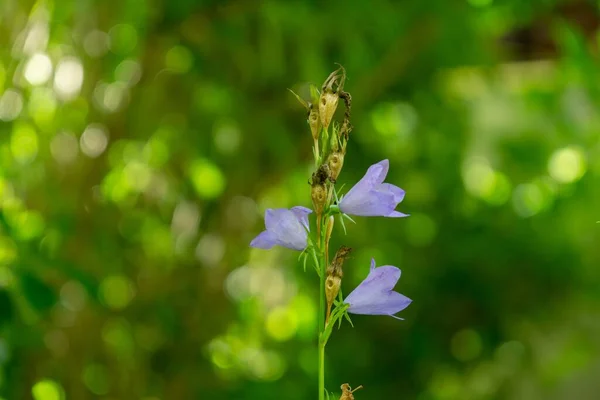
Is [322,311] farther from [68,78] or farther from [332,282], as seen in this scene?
[68,78]

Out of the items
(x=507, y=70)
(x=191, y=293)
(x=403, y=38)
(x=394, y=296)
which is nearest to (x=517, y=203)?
(x=403, y=38)

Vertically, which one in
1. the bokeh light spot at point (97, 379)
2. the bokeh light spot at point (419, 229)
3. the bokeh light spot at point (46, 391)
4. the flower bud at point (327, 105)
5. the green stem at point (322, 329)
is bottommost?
the bokeh light spot at point (97, 379)

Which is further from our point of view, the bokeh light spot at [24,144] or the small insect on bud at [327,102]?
the bokeh light spot at [24,144]

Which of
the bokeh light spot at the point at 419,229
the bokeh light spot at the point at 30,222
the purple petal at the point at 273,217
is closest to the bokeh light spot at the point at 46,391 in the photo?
the bokeh light spot at the point at 30,222

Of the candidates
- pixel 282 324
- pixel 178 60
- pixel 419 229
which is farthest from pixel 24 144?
pixel 419 229

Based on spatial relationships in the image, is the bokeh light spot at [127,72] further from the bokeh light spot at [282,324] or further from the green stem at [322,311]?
the green stem at [322,311]

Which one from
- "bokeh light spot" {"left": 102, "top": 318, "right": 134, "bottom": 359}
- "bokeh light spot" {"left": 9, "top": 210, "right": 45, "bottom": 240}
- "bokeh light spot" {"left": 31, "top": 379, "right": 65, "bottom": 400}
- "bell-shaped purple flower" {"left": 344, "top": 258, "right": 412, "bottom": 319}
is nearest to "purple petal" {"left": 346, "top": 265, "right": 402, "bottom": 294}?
"bell-shaped purple flower" {"left": 344, "top": 258, "right": 412, "bottom": 319}

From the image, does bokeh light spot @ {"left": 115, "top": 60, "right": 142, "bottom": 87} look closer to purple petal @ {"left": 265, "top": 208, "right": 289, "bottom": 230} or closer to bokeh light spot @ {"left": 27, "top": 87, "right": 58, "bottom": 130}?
bokeh light spot @ {"left": 27, "top": 87, "right": 58, "bottom": 130}

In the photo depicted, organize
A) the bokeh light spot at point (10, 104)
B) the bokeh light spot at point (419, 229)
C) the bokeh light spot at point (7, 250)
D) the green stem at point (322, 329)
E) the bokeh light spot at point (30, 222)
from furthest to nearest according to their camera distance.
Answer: the bokeh light spot at point (419, 229) < the bokeh light spot at point (10, 104) < the bokeh light spot at point (30, 222) < the bokeh light spot at point (7, 250) < the green stem at point (322, 329)
